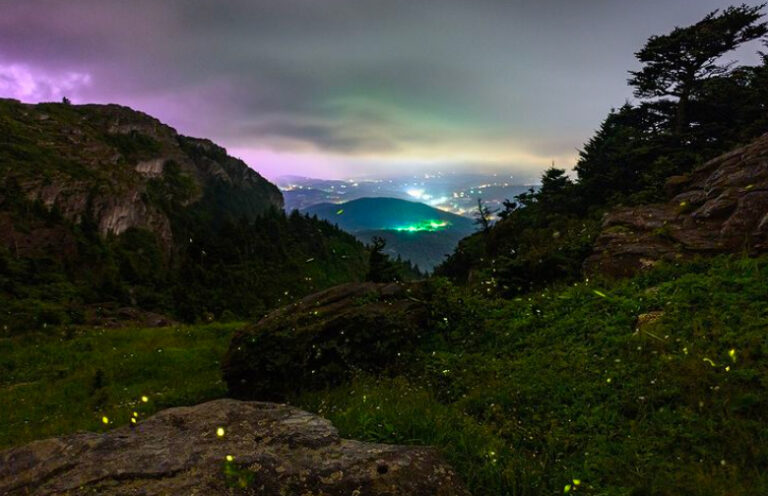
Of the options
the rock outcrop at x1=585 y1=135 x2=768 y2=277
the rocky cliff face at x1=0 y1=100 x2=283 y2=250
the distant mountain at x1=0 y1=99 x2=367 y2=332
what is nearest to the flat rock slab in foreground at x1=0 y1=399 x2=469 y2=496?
the rock outcrop at x1=585 y1=135 x2=768 y2=277

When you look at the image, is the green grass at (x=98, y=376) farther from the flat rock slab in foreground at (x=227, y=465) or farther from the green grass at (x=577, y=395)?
the flat rock slab in foreground at (x=227, y=465)

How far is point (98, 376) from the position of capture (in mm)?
14023

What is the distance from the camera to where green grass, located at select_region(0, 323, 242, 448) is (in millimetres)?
10484

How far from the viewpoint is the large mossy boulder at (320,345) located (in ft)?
29.6

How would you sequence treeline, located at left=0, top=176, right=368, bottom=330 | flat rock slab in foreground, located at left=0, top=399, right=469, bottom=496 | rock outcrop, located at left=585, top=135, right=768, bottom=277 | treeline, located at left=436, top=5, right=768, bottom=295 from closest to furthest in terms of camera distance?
flat rock slab in foreground, located at left=0, top=399, right=469, bottom=496, rock outcrop, located at left=585, top=135, right=768, bottom=277, treeline, located at left=436, top=5, right=768, bottom=295, treeline, located at left=0, top=176, right=368, bottom=330

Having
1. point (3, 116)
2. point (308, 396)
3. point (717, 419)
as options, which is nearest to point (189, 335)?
point (308, 396)

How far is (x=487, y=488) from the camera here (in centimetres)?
422

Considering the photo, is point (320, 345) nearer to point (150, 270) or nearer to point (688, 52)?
point (688, 52)

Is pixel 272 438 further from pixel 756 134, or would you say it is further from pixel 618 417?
pixel 756 134

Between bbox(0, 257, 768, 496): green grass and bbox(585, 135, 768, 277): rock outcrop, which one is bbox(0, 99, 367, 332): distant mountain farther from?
bbox(585, 135, 768, 277): rock outcrop

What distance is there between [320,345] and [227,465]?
544cm

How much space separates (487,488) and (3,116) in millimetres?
183542

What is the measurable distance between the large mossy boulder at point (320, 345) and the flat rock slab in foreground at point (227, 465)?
13.5 feet

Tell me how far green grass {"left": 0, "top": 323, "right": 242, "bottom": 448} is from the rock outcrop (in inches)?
540
